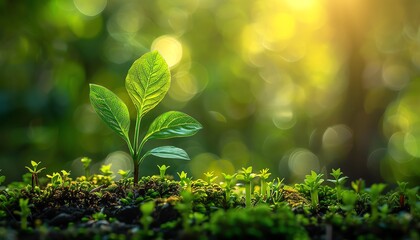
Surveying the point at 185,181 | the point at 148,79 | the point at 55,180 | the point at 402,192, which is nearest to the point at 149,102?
the point at 148,79

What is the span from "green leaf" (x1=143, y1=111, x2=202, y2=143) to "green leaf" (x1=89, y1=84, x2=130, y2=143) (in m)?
0.11

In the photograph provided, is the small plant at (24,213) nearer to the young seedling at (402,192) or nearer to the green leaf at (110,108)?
the green leaf at (110,108)

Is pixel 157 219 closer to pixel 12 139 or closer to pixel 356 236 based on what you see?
pixel 356 236

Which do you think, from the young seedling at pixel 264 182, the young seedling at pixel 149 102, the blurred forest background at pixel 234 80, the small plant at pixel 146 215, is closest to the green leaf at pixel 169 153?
the young seedling at pixel 149 102

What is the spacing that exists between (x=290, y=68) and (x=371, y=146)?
121 inches

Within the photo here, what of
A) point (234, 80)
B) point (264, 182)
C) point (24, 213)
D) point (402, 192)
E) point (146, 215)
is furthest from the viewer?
point (234, 80)

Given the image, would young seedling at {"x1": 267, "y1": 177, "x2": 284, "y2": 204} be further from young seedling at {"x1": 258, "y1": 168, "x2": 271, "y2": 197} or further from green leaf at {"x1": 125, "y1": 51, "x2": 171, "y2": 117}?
green leaf at {"x1": 125, "y1": 51, "x2": 171, "y2": 117}

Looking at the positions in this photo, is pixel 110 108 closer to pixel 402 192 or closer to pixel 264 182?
pixel 264 182

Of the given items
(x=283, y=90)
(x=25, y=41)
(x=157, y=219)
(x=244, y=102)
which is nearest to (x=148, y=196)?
(x=157, y=219)

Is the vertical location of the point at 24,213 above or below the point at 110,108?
below

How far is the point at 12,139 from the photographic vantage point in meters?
7.85

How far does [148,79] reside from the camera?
191 centimetres

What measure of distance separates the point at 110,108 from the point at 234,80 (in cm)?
890

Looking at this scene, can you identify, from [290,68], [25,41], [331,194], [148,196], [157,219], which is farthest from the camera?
[290,68]
